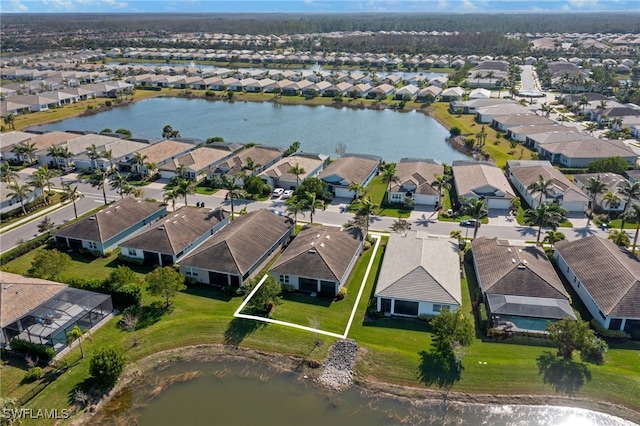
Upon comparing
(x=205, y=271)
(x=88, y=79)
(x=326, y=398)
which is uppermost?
(x=88, y=79)

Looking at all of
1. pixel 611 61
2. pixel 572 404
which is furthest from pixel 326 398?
pixel 611 61

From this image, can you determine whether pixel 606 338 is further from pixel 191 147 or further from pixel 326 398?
pixel 191 147

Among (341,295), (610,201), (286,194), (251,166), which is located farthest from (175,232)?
(610,201)

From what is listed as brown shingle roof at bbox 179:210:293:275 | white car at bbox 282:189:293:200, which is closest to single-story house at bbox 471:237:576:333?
brown shingle roof at bbox 179:210:293:275

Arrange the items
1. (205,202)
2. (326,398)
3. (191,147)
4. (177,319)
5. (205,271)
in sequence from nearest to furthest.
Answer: (326,398)
(177,319)
(205,271)
(205,202)
(191,147)

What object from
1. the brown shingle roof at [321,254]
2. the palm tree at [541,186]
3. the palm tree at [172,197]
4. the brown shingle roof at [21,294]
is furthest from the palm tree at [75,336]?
the palm tree at [541,186]

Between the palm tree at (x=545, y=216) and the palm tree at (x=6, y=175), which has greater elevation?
the palm tree at (x=545, y=216)
